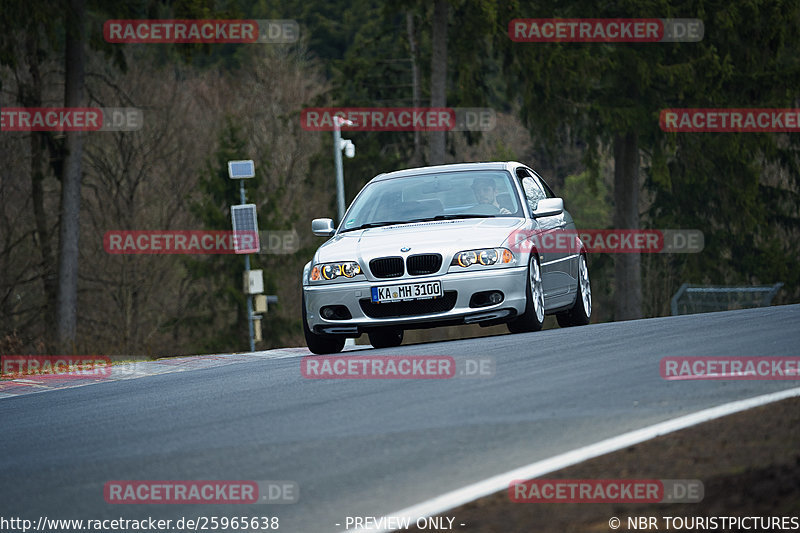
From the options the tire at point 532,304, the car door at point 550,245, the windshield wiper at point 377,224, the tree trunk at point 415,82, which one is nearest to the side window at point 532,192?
the car door at point 550,245

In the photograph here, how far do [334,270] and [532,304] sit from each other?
1941 mm

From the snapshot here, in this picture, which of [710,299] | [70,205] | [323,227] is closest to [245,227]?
[70,205]

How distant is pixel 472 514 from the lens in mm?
5570

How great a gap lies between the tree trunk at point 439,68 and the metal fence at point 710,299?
311 inches

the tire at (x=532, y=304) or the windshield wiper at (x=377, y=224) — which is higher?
the windshield wiper at (x=377, y=224)

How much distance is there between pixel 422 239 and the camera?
1253 centimetres

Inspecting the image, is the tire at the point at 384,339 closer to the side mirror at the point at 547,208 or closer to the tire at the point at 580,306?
the tire at the point at 580,306

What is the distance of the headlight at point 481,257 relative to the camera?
1231cm

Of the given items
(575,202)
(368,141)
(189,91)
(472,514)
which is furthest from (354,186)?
(472,514)

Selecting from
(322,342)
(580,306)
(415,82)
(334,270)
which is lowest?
(322,342)

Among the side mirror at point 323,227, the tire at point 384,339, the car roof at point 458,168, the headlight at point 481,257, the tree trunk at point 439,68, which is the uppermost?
the tree trunk at point 439,68

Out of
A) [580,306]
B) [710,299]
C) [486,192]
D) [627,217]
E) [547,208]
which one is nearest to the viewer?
[547,208]

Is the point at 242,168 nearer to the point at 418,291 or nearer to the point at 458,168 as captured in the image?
the point at 458,168

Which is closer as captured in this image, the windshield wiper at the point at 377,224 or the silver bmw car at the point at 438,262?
the silver bmw car at the point at 438,262
